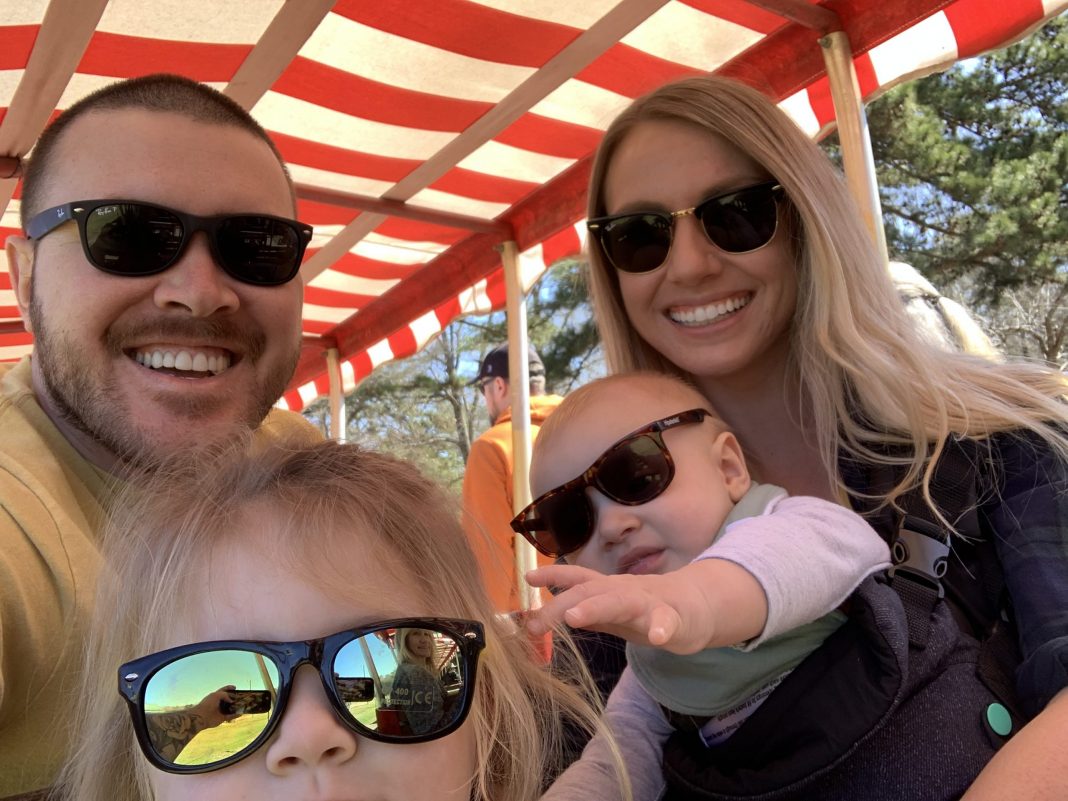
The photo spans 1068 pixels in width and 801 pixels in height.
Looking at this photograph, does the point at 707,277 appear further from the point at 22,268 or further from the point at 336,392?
the point at 336,392

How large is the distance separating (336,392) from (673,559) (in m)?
6.15

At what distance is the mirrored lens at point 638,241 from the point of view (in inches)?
76.0

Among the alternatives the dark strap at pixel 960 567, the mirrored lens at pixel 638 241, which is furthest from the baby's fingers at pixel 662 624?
the mirrored lens at pixel 638 241

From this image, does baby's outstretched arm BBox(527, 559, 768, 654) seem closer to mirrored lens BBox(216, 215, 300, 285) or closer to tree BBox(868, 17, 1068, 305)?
mirrored lens BBox(216, 215, 300, 285)

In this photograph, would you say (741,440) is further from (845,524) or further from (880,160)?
(880,160)

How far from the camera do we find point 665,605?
0.95m

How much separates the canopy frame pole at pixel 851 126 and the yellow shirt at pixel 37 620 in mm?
2755

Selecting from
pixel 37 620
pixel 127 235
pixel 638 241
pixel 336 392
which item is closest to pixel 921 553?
pixel 638 241

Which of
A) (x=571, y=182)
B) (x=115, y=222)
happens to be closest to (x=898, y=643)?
(x=115, y=222)

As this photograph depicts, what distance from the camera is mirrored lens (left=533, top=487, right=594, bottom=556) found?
5.15 ft

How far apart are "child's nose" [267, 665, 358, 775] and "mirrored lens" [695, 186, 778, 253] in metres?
1.28

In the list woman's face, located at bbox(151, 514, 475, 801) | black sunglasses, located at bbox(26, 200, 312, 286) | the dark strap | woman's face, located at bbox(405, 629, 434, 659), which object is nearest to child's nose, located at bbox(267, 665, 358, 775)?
woman's face, located at bbox(151, 514, 475, 801)

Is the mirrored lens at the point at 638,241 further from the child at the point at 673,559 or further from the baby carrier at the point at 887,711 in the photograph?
the baby carrier at the point at 887,711

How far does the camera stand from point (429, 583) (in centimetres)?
119
